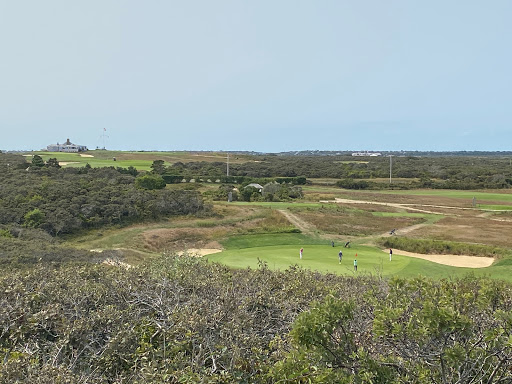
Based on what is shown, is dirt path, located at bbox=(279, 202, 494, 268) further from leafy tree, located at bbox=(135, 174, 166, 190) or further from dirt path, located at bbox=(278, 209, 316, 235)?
leafy tree, located at bbox=(135, 174, 166, 190)

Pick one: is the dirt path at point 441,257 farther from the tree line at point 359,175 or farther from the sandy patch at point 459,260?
the tree line at point 359,175

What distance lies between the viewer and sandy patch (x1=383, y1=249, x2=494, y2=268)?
30022 mm

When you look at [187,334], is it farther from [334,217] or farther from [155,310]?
[334,217]

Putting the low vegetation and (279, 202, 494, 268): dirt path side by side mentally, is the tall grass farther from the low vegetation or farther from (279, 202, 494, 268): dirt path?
the low vegetation

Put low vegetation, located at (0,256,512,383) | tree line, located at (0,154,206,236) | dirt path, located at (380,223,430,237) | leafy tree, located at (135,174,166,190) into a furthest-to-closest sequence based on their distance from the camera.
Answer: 1. leafy tree, located at (135,174,166,190)
2. dirt path, located at (380,223,430,237)
3. tree line, located at (0,154,206,236)
4. low vegetation, located at (0,256,512,383)

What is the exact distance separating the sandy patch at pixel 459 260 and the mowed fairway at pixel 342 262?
1.53 metres

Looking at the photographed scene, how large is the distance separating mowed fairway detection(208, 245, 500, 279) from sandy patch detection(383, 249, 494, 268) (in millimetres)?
1533

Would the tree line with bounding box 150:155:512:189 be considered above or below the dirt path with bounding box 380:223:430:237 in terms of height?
above

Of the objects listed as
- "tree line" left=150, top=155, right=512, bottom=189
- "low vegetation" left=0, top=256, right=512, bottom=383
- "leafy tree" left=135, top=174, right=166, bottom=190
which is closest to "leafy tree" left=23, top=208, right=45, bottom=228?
"leafy tree" left=135, top=174, right=166, bottom=190
